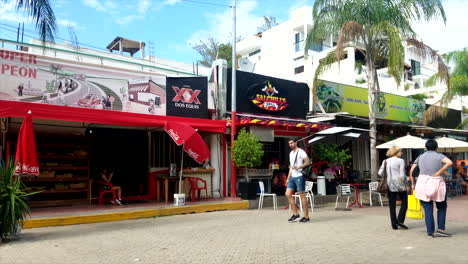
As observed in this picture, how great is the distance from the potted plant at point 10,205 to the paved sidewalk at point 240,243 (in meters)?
0.27

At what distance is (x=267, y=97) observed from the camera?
14070 mm

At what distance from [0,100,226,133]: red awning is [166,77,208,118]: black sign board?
0.79m

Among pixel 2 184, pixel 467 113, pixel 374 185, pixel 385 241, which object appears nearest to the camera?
pixel 385 241

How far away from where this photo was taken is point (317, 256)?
520cm

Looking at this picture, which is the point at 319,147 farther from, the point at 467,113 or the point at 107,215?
the point at 467,113

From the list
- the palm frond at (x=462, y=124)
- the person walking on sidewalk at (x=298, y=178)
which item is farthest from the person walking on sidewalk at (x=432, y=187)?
the palm frond at (x=462, y=124)

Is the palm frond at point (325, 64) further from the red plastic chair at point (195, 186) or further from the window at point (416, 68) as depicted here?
the window at point (416, 68)

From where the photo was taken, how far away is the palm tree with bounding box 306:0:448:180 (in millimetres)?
12023

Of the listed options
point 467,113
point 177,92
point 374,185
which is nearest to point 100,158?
point 177,92

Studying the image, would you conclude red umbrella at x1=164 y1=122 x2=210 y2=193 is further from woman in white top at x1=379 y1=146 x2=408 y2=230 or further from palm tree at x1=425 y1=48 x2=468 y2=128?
palm tree at x1=425 y1=48 x2=468 y2=128

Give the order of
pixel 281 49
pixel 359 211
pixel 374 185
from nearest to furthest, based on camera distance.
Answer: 1. pixel 359 211
2. pixel 374 185
3. pixel 281 49

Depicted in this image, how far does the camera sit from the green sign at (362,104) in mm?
16094

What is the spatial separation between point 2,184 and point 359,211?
27.4 ft

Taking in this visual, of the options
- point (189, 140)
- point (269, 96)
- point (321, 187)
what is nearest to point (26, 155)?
point (189, 140)
